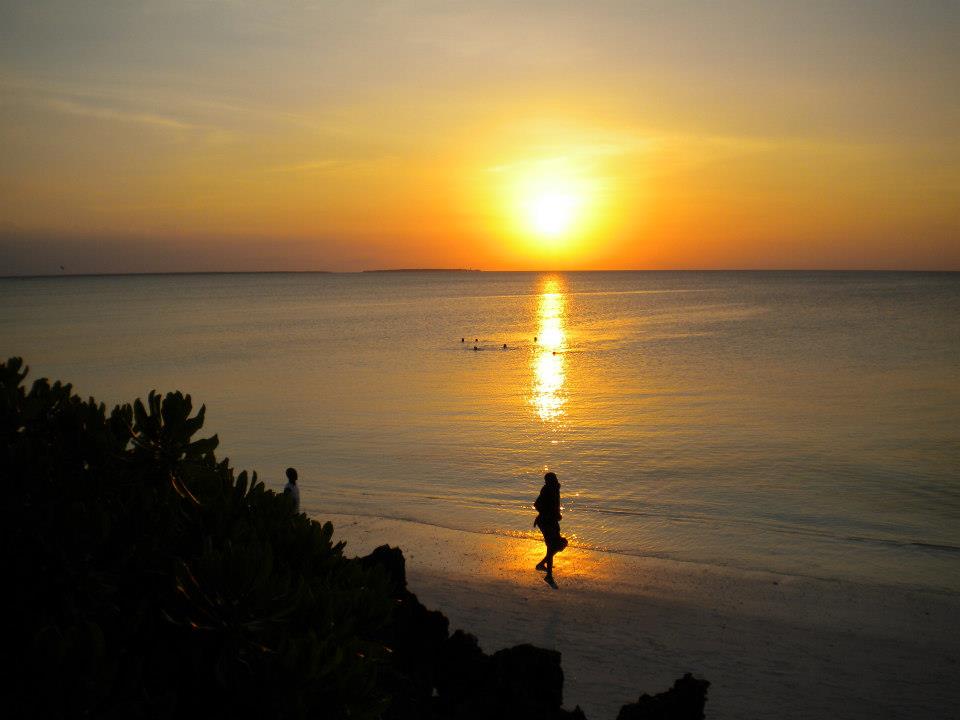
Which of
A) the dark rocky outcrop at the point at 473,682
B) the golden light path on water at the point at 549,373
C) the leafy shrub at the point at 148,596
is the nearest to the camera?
the leafy shrub at the point at 148,596

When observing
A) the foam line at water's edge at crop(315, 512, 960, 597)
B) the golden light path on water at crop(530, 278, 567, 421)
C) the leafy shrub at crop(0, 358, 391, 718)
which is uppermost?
the golden light path on water at crop(530, 278, 567, 421)

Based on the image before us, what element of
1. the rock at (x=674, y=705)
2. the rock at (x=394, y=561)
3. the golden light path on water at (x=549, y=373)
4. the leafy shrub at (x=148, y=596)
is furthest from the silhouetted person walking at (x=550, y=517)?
the golden light path on water at (x=549, y=373)

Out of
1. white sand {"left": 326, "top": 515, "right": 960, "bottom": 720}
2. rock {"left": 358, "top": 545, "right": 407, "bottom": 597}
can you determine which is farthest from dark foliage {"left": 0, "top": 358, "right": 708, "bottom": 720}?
white sand {"left": 326, "top": 515, "right": 960, "bottom": 720}

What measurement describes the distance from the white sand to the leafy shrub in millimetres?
6462

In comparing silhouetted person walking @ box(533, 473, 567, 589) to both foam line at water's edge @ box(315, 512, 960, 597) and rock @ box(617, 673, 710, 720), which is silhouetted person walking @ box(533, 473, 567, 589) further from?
rock @ box(617, 673, 710, 720)

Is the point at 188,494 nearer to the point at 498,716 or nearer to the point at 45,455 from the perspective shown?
the point at 45,455

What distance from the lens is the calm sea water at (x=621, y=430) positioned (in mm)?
15812

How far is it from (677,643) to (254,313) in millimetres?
100730

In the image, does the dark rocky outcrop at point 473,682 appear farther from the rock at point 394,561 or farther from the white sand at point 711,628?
the white sand at point 711,628

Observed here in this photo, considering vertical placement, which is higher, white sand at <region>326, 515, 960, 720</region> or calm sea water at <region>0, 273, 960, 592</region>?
calm sea water at <region>0, 273, 960, 592</region>

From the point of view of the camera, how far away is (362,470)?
2109 cm

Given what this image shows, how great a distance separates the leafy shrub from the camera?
227 cm

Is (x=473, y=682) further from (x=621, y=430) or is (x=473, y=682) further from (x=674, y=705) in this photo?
(x=621, y=430)

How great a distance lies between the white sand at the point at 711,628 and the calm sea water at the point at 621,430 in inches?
47.9
